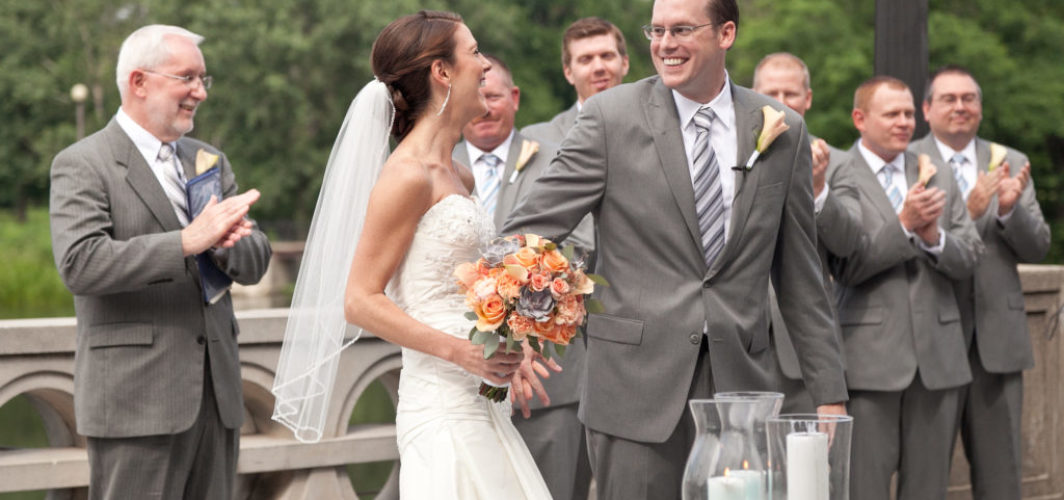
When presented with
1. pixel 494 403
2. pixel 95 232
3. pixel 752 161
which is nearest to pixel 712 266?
pixel 752 161

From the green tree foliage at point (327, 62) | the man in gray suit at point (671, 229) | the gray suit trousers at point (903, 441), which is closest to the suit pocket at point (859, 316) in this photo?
the gray suit trousers at point (903, 441)

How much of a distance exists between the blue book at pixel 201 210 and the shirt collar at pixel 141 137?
0.17m

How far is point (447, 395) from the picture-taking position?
395 centimetres

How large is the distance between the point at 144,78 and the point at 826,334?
2646 millimetres

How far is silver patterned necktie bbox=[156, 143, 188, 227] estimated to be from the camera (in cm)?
496

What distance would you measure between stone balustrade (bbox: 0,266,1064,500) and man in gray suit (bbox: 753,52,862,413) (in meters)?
1.87

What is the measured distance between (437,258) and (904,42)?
4250 millimetres

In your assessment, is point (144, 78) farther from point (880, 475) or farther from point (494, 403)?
point (880, 475)

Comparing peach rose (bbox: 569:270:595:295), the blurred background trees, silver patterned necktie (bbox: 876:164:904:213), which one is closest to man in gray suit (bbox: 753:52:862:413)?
silver patterned necktie (bbox: 876:164:904:213)

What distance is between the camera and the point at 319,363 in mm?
4277

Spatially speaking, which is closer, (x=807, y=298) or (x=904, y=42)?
(x=807, y=298)

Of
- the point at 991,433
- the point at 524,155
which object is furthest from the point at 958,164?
the point at 524,155

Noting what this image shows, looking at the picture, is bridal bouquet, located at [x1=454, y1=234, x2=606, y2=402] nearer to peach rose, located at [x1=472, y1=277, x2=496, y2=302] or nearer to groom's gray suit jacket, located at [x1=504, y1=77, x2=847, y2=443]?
peach rose, located at [x1=472, y1=277, x2=496, y2=302]

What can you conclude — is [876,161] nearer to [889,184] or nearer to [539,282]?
[889,184]
